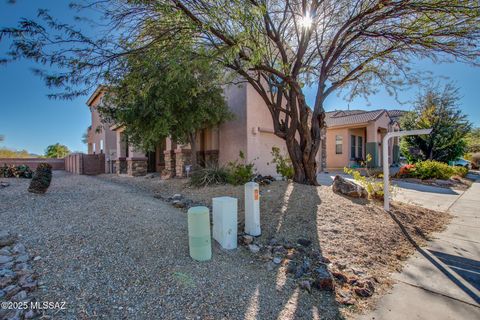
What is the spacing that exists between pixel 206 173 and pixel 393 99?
24.0 ft

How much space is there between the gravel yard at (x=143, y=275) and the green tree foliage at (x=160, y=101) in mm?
3134

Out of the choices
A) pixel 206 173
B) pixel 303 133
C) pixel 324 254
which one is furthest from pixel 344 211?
pixel 206 173

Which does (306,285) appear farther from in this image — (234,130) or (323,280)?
(234,130)

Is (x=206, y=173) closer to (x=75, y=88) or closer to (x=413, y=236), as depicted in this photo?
(x=75, y=88)

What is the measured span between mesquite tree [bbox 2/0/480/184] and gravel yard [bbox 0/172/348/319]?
2.97 m

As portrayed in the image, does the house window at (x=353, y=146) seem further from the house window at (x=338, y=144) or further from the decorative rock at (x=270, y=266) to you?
the decorative rock at (x=270, y=266)

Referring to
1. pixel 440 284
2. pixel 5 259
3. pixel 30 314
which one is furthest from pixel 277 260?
pixel 5 259

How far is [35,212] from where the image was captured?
4.61 m

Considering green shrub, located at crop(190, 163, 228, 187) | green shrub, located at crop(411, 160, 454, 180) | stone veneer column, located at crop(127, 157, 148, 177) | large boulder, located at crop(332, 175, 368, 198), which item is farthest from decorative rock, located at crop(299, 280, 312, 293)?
green shrub, located at crop(411, 160, 454, 180)

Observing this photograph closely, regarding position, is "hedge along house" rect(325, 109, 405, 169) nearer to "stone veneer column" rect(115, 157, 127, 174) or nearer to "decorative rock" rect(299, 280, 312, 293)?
"stone veneer column" rect(115, 157, 127, 174)

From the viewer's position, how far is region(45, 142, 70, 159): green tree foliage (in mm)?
32250

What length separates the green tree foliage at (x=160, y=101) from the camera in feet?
18.1

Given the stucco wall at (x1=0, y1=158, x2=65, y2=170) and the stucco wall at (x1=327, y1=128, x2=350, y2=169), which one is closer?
the stucco wall at (x1=0, y1=158, x2=65, y2=170)

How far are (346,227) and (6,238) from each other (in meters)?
5.40
